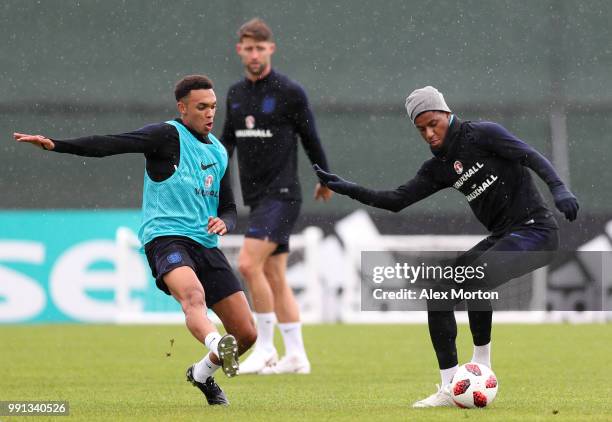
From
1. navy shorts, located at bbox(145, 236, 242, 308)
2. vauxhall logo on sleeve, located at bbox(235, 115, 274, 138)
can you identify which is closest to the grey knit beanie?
navy shorts, located at bbox(145, 236, 242, 308)

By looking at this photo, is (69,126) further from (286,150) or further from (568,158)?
(286,150)

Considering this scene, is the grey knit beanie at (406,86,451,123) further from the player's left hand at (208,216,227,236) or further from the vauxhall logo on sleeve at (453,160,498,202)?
the player's left hand at (208,216,227,236)

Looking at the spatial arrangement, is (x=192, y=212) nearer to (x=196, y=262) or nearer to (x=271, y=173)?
(x=196, y=262)

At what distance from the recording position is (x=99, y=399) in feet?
24.6

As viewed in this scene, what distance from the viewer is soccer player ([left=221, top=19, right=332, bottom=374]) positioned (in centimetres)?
958

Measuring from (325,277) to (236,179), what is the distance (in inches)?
68.8

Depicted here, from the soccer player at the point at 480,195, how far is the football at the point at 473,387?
0.15 m

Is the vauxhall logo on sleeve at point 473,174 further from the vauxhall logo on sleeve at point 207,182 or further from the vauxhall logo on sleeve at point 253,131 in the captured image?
the vauxhall logo on sleeve at point 253,131

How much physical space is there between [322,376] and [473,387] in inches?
106

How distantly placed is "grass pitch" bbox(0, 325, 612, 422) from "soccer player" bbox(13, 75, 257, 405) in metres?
0.50

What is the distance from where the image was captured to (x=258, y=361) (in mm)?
9664

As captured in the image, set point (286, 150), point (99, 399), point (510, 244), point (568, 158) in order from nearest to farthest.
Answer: point (510, 244), point (99, 399), point (286, 150), point (568, 158)

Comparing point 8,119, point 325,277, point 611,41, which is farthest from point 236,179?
point 611,41

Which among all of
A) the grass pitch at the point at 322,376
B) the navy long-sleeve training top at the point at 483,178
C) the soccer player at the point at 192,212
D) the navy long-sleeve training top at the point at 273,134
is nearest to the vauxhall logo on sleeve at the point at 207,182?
the soccer player at the point at 192,212
